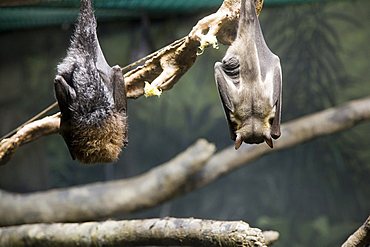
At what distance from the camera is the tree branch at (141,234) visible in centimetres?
331

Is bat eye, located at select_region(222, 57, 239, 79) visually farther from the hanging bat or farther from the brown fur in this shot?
the brown fur

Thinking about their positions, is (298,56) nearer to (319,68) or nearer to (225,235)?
(319,68)

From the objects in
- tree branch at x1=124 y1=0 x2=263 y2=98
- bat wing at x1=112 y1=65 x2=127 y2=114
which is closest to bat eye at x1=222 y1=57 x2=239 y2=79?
tree branch at x1=124 y1=0 x2=263 y2=98

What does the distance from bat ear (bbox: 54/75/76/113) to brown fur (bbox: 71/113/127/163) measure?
0.18 meters

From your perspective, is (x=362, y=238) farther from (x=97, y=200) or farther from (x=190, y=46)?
(x=97, y=200)

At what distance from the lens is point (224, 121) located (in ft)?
23.9

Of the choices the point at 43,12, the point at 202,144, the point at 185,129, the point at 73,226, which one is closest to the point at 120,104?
the point at 73,226

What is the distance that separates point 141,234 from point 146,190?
1988 millimetres

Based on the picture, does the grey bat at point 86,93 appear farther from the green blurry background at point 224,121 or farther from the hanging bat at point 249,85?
the green blurry background at point 224,121

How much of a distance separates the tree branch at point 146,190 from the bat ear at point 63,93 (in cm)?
266

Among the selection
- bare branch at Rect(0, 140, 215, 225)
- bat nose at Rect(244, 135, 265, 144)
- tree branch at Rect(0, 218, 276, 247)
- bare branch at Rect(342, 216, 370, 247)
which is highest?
bare branch at Rect(0, 140, 215, 225)

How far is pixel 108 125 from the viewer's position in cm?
364

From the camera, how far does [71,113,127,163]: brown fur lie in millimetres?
3587

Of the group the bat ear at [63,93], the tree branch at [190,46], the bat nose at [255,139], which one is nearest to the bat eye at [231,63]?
the tree branch at [190,46]
